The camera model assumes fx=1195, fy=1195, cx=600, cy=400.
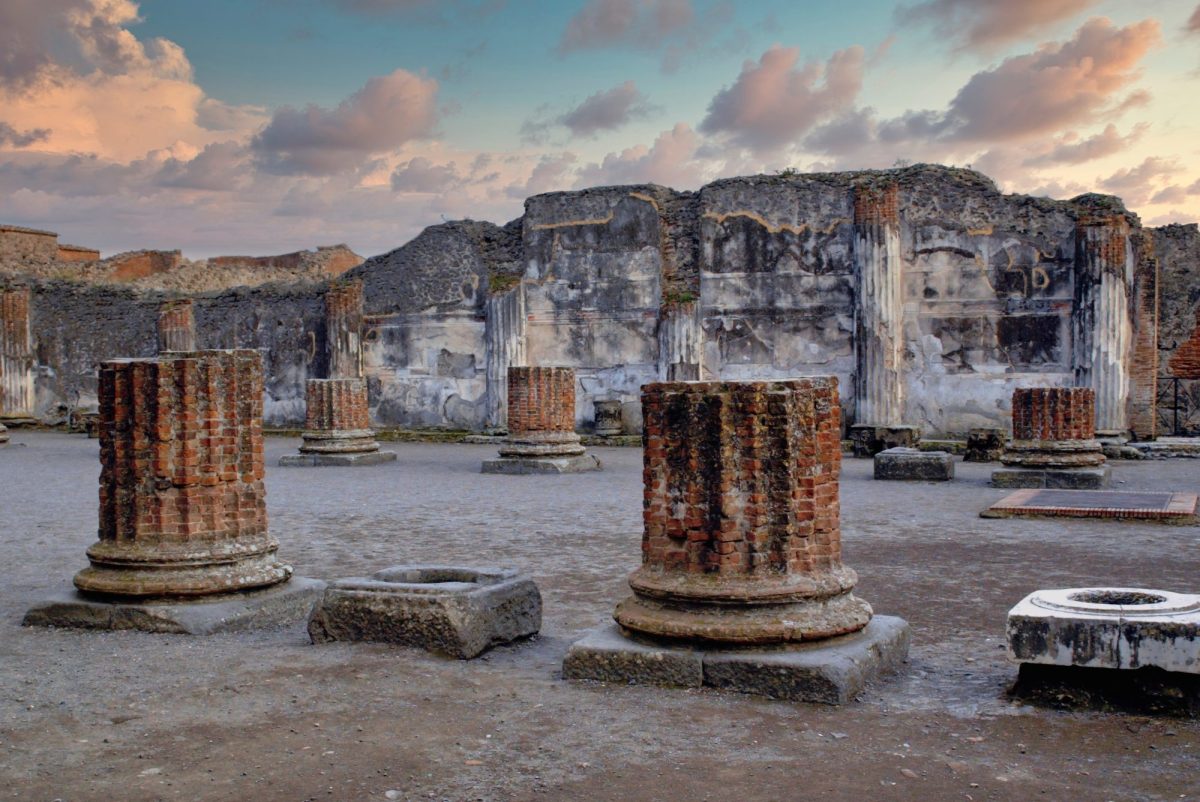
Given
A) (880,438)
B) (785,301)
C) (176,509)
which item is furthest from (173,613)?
(785,301)

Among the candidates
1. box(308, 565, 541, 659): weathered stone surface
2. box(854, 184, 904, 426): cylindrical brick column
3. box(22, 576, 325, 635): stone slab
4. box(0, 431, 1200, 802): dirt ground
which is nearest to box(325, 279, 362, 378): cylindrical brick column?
box(854, 184, 904, 426): cylindrical brick column

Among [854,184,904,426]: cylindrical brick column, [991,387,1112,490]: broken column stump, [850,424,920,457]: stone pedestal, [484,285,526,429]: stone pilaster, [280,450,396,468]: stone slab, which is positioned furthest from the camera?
[484,285,526,429]: stone pilaster

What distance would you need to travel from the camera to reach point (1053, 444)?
1222 cm

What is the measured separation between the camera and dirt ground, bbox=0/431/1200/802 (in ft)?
11.2

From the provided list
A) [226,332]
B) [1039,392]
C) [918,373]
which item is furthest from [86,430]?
[1039,392]

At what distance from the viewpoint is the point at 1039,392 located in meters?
12.3

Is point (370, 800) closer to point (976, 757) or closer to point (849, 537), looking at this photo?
point (976, 757)

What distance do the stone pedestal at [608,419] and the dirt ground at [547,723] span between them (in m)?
11.8

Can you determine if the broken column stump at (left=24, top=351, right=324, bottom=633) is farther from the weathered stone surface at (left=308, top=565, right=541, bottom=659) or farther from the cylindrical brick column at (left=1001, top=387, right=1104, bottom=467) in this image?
the cylindrical brick column at (left=1001, top=387, right=1104, bottom=467)

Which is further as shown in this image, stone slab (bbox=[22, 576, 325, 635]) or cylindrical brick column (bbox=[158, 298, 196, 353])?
cylindrical brick column (bbox=[158, 298, 196, 353])

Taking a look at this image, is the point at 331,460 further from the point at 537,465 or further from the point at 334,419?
the point at 537,465


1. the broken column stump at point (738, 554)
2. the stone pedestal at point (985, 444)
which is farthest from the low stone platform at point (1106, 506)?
the broken column stump at point (738, 554)

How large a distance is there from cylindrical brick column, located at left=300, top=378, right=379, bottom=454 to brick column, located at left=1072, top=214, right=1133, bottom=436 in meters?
9.95

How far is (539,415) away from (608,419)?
455 centimetres
